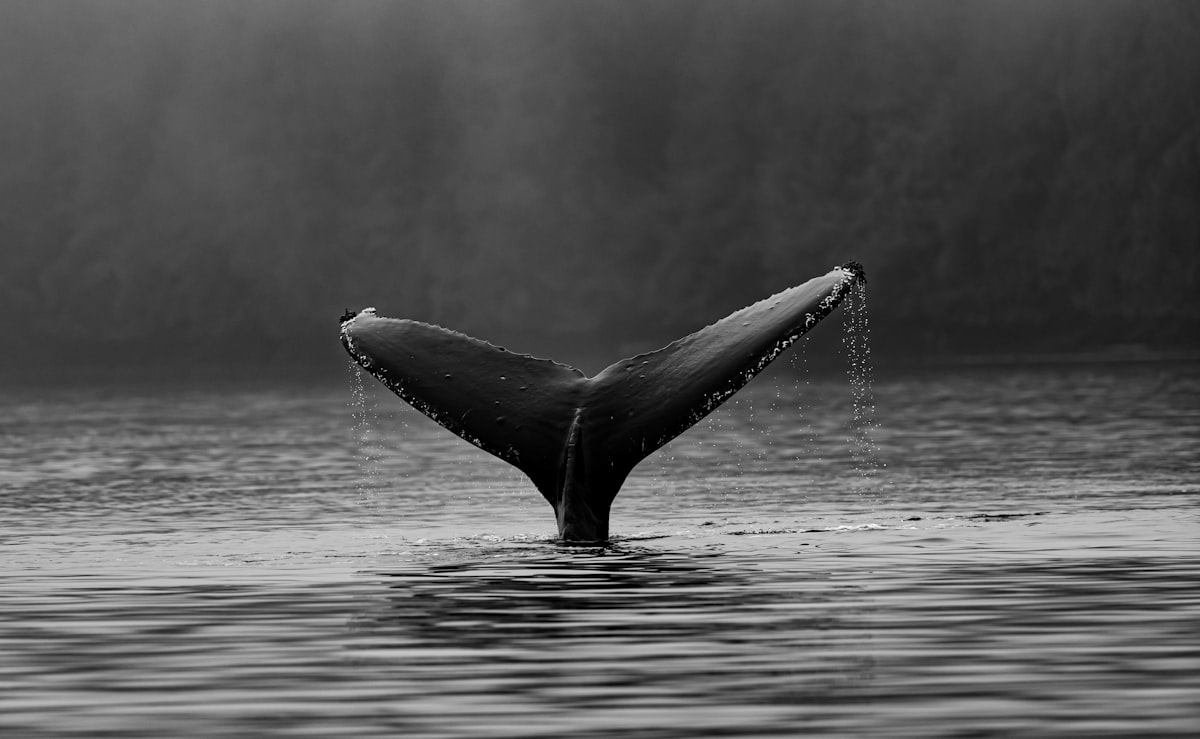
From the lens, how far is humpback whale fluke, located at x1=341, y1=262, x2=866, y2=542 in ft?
49.6

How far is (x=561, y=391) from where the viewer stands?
15.9m

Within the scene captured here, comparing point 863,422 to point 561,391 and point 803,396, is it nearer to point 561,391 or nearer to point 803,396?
point 803,396

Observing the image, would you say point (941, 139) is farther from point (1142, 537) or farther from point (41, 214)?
point (1142, 537)

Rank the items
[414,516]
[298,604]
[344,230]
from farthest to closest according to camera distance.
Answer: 1. [344,230]
2. [414,516]
3. [298,604]

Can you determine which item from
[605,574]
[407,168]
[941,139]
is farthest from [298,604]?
[407,168]

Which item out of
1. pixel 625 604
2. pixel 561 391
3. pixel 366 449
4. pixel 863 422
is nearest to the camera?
pixel 625 604

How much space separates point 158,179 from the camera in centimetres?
18912

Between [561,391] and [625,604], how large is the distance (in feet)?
7.91

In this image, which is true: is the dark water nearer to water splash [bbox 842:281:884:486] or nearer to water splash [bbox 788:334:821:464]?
water splash [bbox 842:281:884:486]

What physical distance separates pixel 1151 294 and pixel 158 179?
79.9 meters

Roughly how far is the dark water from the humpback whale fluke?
0.80 metres

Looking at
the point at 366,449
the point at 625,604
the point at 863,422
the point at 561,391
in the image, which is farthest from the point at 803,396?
the point at 625,604

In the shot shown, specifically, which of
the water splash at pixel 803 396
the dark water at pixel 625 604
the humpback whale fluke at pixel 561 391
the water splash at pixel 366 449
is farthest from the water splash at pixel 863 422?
the water splash at pixel 366 449

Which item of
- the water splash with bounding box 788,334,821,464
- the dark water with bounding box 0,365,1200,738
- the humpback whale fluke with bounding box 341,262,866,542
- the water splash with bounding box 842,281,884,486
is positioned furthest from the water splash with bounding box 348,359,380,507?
the water splash with bounding box 842,281,884,486
